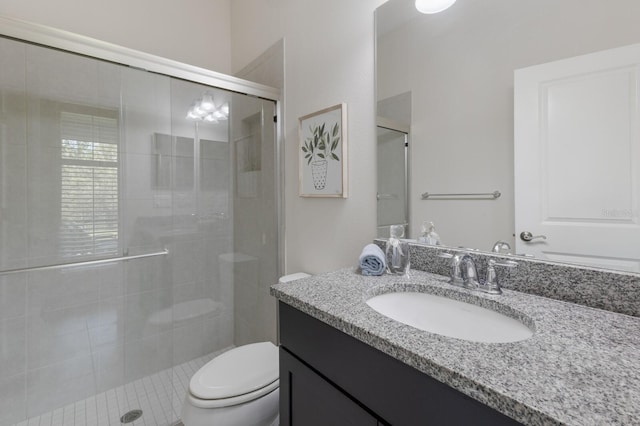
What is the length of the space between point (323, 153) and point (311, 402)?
1.06 meters

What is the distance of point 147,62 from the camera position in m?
1.49

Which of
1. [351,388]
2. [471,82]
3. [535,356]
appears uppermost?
[471,82]

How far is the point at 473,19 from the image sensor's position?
0.98 m

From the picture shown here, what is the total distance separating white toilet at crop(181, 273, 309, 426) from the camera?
1097 mm

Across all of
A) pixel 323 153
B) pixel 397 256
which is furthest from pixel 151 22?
pixel 397 256

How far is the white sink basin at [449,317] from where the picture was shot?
0.74 m

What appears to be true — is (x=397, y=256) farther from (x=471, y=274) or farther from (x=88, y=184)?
(x=88, y=184)

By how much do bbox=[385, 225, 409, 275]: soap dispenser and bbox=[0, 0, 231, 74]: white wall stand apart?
211 cm

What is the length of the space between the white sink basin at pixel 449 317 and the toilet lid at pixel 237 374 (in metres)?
0.64

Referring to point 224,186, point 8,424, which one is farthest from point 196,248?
point 8,424

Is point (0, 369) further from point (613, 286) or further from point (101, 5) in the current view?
point (613, 286)

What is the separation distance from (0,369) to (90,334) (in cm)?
38

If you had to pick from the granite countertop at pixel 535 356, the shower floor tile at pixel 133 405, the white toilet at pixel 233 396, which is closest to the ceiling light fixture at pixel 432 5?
the granite countertop at pixel 535 356

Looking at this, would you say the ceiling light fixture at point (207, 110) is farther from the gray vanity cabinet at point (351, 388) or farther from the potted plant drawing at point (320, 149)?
the gray vanity cabinet at point (351, 388)
